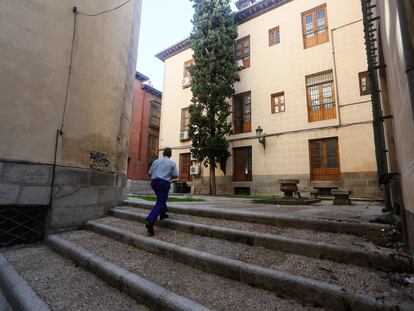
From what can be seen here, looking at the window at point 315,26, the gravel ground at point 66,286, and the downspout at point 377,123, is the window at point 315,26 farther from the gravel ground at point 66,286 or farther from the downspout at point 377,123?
the gravel ground at point 66,286

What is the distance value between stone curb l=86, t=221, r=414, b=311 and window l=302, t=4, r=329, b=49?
43.9ft

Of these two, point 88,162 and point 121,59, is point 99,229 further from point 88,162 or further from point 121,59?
point 121,59

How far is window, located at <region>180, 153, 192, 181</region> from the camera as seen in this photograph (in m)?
17.0

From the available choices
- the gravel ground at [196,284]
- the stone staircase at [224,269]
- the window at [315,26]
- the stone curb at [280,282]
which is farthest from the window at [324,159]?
the gravel ground at [196,284]

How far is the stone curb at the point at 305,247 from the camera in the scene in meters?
2.15

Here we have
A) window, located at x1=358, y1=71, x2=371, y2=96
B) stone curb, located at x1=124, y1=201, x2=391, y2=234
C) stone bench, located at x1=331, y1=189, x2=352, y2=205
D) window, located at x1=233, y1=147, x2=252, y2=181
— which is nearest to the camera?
stone curb, located at x1=124, y1=201, x2=391, y2=234

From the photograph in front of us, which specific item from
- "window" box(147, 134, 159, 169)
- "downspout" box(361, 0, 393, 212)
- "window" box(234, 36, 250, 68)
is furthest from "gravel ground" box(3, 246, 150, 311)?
"window" box(147, 134, 159, 169)

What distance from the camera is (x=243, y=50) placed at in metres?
15.4

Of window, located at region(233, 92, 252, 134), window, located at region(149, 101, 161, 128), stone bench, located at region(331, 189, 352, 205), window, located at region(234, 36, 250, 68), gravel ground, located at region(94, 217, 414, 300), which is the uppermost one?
window, located at region(234, 36, 250, 68)

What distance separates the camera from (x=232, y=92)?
560 inches

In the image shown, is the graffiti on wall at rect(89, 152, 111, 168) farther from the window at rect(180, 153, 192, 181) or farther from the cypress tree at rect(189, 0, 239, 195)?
the window at rect(180, 153, 192, 181)

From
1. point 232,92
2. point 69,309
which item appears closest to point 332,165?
point 232,92

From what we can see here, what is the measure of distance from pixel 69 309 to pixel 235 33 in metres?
16.0

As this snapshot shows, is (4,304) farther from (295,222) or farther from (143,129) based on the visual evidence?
(143,129)
